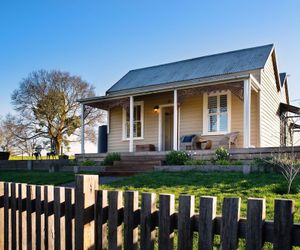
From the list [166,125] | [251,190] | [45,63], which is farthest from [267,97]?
[45,63]

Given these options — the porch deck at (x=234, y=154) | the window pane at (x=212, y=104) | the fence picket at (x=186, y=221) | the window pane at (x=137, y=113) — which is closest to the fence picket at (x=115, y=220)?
the fence picket at (x=186, y=221)

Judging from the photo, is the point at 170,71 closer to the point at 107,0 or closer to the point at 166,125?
the point at 166,125

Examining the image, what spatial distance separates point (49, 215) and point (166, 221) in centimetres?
111

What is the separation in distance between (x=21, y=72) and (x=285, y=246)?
33.6 meters

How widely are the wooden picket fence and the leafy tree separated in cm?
2681

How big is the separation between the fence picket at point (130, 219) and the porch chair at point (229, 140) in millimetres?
10727

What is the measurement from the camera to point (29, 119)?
2975cm

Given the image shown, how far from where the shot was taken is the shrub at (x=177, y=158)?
10641 mm

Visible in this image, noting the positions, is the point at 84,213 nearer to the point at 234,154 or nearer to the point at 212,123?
the point at 234,154

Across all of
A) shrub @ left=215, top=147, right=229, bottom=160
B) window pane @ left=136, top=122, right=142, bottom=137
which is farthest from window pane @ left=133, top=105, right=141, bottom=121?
shrub @ left=215, top=147, right=229, bottom=160

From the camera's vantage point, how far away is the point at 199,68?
52.1ft

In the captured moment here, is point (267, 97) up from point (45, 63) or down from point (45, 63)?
down

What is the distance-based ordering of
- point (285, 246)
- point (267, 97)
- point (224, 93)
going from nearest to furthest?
point (285, 246) → point (224, 93) → point (267, 97)

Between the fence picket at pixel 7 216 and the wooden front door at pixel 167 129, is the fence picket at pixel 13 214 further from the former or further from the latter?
the wooden front door at pixel 167 129
